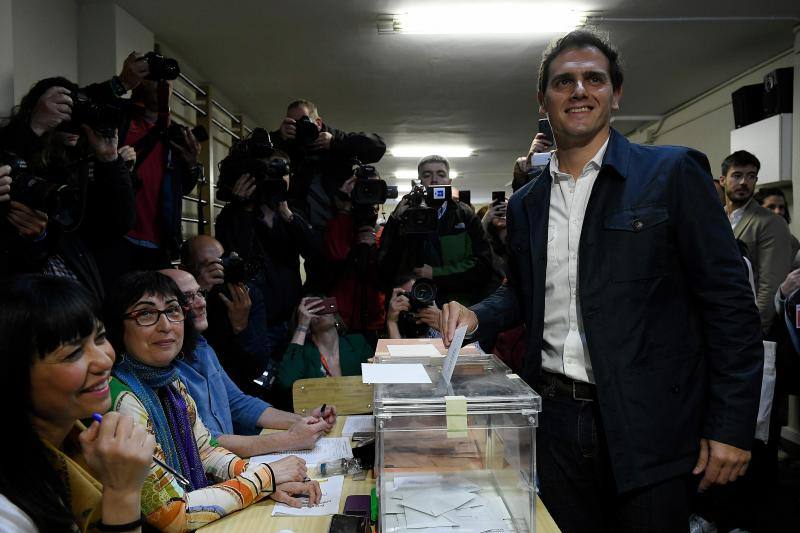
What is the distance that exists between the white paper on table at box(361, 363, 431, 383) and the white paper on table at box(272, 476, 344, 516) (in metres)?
0.41

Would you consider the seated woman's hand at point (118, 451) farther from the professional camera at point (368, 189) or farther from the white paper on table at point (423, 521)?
the professional camera at point (368, 189)

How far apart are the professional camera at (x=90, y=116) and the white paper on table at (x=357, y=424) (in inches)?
51.8

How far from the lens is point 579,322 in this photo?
4.40ft

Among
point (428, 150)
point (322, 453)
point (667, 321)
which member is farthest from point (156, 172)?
point (428, 150)

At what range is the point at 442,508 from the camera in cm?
108

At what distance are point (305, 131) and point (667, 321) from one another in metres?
2.17

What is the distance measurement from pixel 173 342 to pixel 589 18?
357 cm

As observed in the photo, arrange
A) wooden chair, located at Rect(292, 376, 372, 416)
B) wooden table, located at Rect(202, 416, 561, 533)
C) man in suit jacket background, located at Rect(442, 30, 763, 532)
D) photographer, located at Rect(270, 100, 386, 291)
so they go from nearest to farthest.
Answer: man in suit jacket background, located at Rect(442, 30, 763, 532), wooden table, located at Rect(202, 416, 561, 533), wooden chair, located at Rect(292, 376, 372, 416), photographer, located at Rect(270, 100, 386, 291)

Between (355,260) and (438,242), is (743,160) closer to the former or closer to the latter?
(438,242)

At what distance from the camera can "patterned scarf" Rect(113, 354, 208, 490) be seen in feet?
5.07

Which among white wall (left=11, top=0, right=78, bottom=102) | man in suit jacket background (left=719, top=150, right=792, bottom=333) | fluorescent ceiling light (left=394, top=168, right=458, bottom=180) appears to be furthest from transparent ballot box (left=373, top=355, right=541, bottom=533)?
fluorescent ceiling light (left=394, top=168, right=458, bottom=180)

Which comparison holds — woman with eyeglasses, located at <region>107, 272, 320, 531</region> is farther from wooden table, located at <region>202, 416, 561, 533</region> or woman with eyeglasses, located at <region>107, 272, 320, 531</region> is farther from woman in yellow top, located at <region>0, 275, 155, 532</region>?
woman in yellow top, located at <region>0, 275, 155, 532</region>

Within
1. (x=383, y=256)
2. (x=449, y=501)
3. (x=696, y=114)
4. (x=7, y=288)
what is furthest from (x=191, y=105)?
(x=696, y=114)

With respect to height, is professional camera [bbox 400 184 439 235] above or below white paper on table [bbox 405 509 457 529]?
above
